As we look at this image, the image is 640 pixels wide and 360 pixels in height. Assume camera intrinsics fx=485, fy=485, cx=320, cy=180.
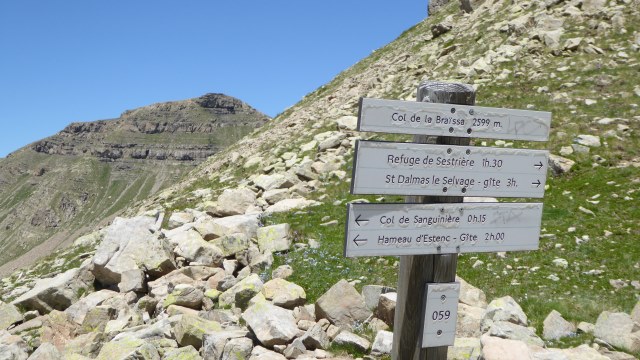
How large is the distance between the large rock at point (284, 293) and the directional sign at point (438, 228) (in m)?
6.38

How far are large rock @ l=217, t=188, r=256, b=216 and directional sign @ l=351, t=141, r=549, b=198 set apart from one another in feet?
49.8

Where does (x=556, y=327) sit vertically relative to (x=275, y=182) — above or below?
below

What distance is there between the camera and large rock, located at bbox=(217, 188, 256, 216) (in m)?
20.1

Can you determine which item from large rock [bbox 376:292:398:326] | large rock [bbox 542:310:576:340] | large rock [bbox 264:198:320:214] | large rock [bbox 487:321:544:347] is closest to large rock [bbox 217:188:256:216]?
large rock [bbox 264:198:320:214]

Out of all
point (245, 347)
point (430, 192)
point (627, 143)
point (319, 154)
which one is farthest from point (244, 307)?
point (627, 143)

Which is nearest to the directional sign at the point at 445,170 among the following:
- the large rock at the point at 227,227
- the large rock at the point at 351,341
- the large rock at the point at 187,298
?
the large rock at the point at 351,341

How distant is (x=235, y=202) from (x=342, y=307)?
35.5ft

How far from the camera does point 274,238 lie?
52.0ft

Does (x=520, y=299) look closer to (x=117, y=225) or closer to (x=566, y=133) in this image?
(x=566, y=133)

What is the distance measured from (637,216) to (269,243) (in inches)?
Answer: 467

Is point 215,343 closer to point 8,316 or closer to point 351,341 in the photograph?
point 351,341

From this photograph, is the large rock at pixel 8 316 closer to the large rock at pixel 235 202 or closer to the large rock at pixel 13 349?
the large rock at pixel 13 349

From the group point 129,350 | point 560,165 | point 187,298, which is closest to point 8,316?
point 187,298

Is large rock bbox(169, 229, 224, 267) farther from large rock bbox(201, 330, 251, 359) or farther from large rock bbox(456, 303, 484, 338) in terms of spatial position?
large rock bbox(456, 303, 484, 338)
